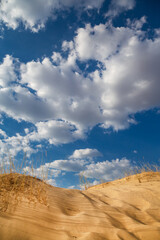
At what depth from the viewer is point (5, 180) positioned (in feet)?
10.2

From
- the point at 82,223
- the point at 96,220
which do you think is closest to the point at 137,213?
the point at 96,220

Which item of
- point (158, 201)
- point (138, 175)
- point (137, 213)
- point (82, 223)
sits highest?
point (138, 175)

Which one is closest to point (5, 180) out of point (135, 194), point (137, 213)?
point (137, 213)

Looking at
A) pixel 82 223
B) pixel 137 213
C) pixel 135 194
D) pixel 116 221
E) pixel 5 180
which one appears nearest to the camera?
pixel 82 223

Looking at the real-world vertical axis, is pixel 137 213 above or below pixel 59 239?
above

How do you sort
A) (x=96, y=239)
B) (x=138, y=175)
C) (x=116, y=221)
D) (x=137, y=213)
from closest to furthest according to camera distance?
(x=96, y=239)
(x=116, y=221)
(x=137, y=213)
(x=138, y=175)

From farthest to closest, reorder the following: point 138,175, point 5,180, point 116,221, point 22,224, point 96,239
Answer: point 138,175 < point 5,180 < point 116,221 < point 22,224 < point 96,239

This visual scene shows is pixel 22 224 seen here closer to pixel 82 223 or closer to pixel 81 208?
pixel 82 223

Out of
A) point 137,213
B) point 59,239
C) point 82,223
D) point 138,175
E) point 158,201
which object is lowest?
point 59,239

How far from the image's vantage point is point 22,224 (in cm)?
175

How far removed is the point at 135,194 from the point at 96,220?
1823mm

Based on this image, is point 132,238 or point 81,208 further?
point 81,208

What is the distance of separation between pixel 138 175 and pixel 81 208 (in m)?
4.36

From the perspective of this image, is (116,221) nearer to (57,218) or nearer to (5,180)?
(57,218)
